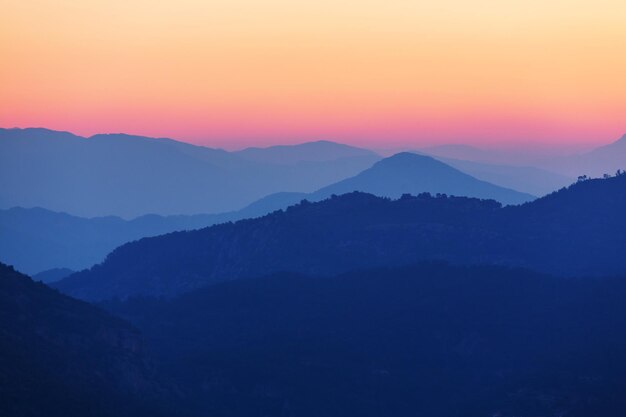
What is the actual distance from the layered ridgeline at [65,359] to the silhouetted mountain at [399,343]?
24.4 feet

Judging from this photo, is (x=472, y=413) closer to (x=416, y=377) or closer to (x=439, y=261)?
(x=416, y=377)

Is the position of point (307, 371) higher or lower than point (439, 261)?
lower

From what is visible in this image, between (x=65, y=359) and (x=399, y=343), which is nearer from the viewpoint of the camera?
(x=65, y=359)

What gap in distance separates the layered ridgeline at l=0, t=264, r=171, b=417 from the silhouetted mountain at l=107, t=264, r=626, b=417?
7450mm

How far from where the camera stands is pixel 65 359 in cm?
12862

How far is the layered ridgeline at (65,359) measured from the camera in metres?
111

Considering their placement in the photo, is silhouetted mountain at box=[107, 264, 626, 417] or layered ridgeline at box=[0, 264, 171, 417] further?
silhouetted mountain at box=[107, 264, 626, 417]

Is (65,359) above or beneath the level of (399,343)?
above

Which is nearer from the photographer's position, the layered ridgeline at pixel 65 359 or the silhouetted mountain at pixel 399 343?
the layered ridgeline at pixel 65 359

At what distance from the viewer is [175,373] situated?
147 m

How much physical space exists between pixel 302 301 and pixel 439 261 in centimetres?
2418

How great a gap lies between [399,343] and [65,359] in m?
46.1

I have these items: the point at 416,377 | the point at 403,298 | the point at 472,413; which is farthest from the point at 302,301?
the point at 472,413

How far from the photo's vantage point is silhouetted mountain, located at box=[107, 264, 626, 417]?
137000mm
